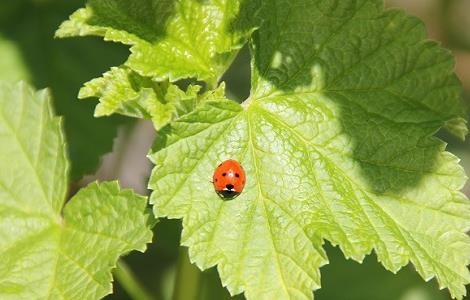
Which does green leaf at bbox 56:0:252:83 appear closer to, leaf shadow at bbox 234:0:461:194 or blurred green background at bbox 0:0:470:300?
leaf shadow at bbox 234:0:461:194

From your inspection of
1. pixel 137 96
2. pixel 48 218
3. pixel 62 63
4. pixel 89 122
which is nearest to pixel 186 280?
pixel 48 218

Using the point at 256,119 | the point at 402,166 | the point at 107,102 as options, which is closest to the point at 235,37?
the point at 256,119

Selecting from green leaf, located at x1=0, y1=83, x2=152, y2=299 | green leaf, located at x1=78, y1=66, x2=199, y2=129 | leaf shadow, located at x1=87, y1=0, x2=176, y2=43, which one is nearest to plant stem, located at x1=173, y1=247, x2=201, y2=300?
Result: green leaf, located at x1=0, y1=83, x2=152, y2=299

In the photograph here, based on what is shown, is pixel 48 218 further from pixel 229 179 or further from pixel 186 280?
pixel 229 179

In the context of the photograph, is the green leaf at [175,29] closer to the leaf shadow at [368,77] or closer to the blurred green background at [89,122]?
the leaf shadow at [368,77]

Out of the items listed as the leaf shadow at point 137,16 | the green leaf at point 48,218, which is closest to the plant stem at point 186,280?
the green leaf at point 48,218

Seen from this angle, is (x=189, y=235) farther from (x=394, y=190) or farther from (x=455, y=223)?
(x=455, y=223)

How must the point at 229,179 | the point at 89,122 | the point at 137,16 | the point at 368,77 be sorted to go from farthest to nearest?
1. the point at 89,122
2. the point at 368,77
3. the point at 137,16
4. the point at 229,179
